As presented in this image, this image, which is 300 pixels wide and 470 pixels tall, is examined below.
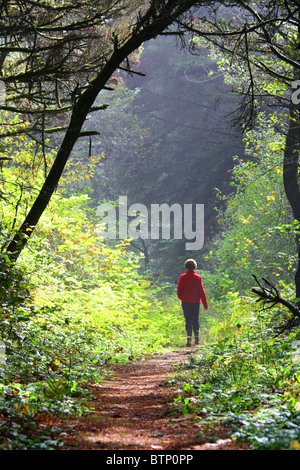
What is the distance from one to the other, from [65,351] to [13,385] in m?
2.93

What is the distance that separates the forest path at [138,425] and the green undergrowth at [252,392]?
0.14m

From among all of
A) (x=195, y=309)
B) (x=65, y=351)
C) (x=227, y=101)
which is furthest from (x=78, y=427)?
(x=227, y=101)

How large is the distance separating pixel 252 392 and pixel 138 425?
1081 mm

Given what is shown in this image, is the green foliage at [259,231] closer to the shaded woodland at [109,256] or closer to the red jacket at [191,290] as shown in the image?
the shaded woodland at [109,256]

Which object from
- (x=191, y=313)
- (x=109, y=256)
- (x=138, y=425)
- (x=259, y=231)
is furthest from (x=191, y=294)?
(x=138, y=425)

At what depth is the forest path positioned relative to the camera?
3473 millimetres

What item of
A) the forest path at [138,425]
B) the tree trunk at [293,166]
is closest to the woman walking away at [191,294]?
the tree trunk at [293,166]

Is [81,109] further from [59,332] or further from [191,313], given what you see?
[191,313]

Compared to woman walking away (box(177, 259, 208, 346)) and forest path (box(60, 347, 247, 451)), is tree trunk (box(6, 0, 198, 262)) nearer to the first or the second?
forest path (box(60, 347, 247, 451))

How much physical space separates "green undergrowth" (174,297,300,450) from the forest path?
0.46ft

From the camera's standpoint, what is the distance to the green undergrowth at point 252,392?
341 centimetres

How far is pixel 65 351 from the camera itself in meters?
7.35
